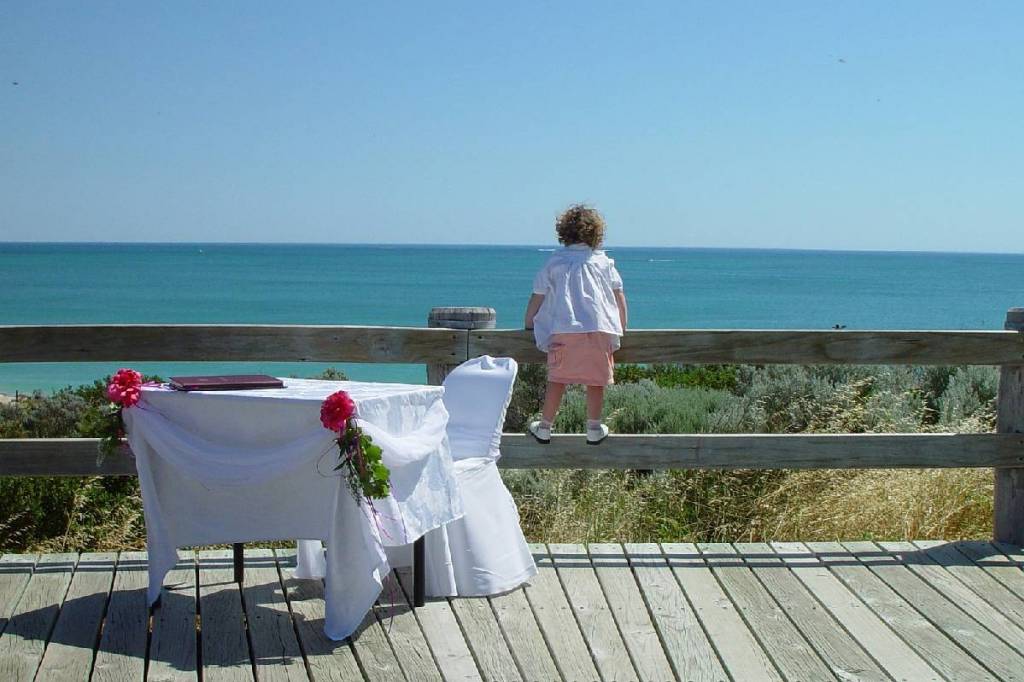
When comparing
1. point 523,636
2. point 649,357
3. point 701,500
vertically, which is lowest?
point 701,500

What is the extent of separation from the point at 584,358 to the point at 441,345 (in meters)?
0.69

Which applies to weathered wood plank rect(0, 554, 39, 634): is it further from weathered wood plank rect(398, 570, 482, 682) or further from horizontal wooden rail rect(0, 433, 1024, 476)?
weathered wood plank rect(398, 570, 482, 682)

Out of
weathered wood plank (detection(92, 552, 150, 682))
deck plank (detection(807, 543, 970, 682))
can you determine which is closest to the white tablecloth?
weathered wood plank (detection(92, 552, 150, 682))

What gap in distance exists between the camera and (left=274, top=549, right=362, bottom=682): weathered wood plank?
3.80 metres

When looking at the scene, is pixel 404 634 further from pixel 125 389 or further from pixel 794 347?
pixel 794 347

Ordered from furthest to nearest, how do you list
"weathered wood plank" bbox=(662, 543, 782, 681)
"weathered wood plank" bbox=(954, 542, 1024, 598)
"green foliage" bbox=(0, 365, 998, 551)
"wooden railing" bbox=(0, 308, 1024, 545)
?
1. "green foliage" bbox=(0, 365, 998, 551)
2. "wooden railing" bbox=(0, 308, 1024, 545)
3. "weathered wood plank" bbox=(954, 542, 1024, 598)
4. "weathered wood plank" bbox=(662, 543, 782, 681)

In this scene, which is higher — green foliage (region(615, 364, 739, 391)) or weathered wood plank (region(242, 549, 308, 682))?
weathered wood plank (region(242, 549, 308, 682))

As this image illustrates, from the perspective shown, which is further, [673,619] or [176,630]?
[673,619]

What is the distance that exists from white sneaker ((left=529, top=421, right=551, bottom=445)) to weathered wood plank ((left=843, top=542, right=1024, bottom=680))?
63.3 inches

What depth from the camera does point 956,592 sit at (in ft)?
15.6

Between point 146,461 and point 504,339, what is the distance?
179 centimetres

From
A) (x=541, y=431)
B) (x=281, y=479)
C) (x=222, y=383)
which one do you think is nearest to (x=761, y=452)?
(x=541, y=431)

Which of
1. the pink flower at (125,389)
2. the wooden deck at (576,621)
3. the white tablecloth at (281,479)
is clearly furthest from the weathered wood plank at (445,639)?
the pink flower at (125,389)

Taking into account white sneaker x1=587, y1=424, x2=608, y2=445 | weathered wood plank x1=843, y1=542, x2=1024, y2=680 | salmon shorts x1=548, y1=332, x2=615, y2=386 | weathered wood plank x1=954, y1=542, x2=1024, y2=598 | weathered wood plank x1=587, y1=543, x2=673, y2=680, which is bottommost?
weathered wood plank x1=954, y1=542, x2=1024, y2=598
